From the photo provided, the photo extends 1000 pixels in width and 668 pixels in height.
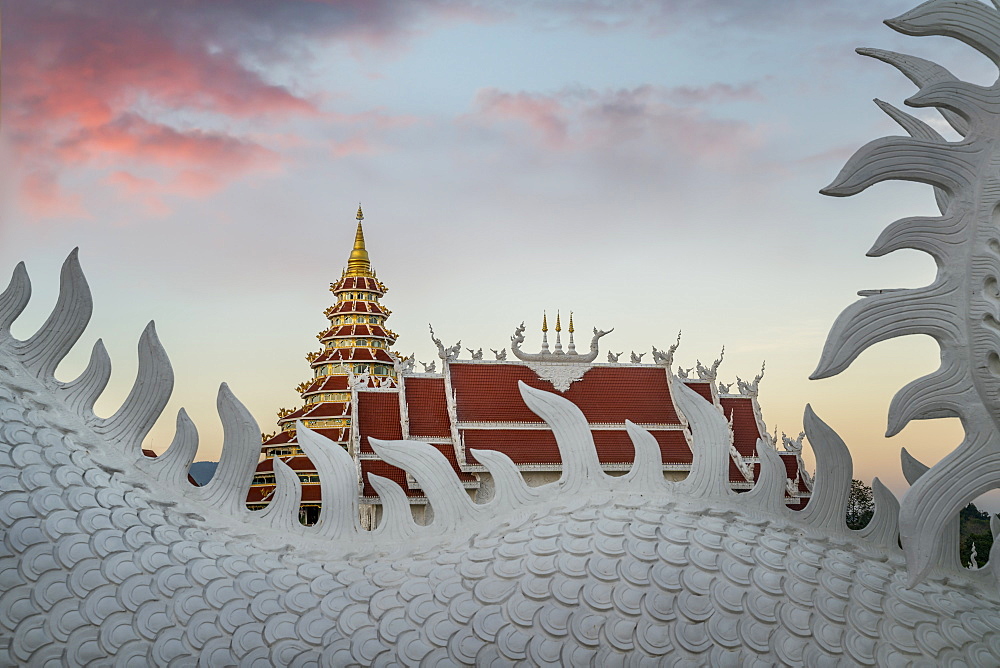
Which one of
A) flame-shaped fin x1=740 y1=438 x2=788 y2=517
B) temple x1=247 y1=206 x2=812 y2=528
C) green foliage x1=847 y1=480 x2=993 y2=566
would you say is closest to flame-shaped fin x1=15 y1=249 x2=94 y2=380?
flame-shaped fin x1=740 y1=438 x2=788 y2=517

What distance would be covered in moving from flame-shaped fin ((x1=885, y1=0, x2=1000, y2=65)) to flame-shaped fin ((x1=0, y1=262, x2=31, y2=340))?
3.18m

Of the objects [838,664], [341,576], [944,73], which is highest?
[944,73]

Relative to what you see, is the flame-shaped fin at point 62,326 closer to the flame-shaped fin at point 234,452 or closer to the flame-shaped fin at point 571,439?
the flame-shaped fin at point 234,452

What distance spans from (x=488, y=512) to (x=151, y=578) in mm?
1162

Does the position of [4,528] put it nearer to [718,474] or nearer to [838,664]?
[718,474]

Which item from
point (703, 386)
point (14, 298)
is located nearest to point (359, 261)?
point (703, 386)

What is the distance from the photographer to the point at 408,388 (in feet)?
54.7

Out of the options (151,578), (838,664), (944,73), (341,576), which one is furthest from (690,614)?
(944,73)

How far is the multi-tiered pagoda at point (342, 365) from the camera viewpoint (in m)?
18.3

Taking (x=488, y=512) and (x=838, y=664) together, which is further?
(x=488, y=512)

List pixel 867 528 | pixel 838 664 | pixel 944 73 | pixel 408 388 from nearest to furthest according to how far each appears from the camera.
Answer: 1. pixel 838 664
2. pixel 944 73
3. pixel 867 528
4. pixel 408 388

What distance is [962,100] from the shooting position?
116 inches

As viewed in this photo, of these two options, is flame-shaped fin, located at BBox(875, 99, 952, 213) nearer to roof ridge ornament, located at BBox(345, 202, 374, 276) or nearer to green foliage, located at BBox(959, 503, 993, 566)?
green foliage, located at BBox(959, 503, 993, 566)

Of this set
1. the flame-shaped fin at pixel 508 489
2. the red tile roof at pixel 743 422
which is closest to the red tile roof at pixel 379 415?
the red tile roof at pixel 743 422
